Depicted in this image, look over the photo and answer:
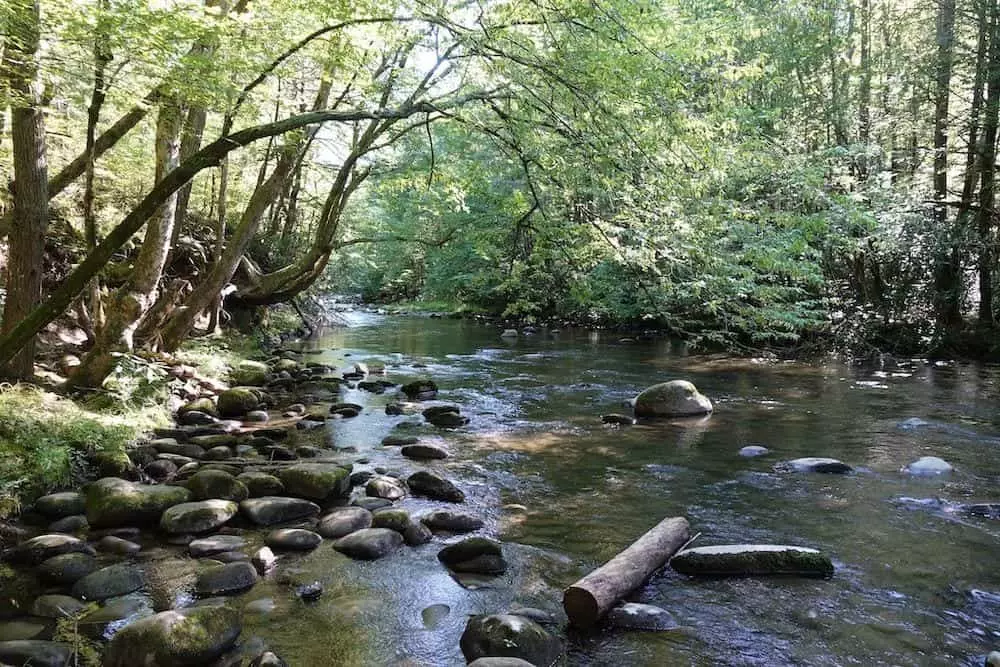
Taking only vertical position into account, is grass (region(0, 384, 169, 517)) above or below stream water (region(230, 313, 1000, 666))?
above

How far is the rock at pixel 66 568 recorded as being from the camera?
4.61m

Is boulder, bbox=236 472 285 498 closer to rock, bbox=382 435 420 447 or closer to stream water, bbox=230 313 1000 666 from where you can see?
stream water, bbox=230 313 1000 666

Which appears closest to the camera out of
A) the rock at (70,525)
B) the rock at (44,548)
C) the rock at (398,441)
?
the rock at (44,548)

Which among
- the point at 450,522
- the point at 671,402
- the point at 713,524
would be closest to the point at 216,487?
the point at 450,522

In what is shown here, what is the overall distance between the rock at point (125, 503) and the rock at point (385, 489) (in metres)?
1.71

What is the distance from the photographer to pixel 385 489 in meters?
6.71

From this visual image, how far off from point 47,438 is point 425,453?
3.95 m

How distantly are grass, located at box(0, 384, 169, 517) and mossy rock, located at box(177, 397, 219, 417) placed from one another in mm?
1378

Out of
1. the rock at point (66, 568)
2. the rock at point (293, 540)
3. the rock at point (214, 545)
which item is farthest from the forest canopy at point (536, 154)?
the rock at point (293, 540)

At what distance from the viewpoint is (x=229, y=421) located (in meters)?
9.89

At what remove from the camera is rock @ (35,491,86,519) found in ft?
19.1

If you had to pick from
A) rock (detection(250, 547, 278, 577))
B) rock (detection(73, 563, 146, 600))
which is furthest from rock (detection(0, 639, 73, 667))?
rock (detection(250, 547, 278, 577))

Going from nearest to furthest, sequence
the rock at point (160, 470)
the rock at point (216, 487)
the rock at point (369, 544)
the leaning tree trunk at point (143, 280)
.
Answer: the rock at point (369, 544)
the rock at point (216, 487)
the rock at point (160, 470)
the leaning tree trunk at point (143, 280)

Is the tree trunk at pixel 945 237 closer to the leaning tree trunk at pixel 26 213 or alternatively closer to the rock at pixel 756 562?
the rock at pixel 756 562
